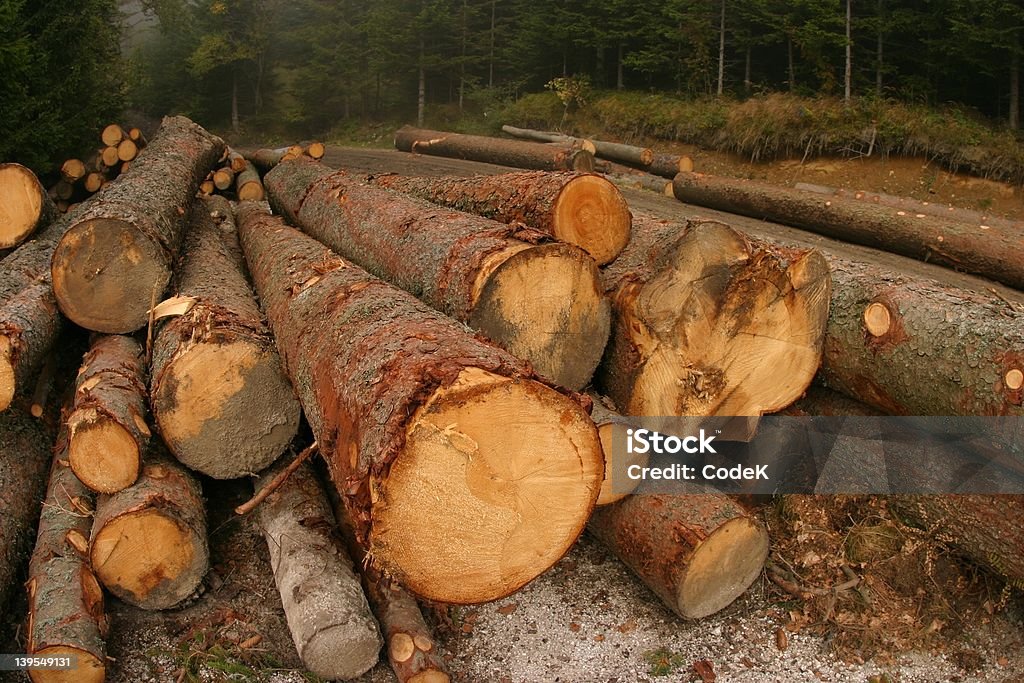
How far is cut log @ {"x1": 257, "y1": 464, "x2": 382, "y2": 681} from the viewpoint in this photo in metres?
3.15

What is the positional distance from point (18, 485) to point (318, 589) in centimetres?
208

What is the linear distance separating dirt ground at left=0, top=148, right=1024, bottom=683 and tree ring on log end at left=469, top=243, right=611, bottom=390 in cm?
107

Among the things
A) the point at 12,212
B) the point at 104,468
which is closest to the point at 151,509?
the point at 104,468

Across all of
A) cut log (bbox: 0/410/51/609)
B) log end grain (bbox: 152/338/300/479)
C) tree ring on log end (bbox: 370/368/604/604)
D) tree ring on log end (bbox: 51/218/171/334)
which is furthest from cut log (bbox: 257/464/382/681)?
tree ring on log end (bbox: 51/218/171/334)

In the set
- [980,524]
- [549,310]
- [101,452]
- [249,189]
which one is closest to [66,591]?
[101,452]

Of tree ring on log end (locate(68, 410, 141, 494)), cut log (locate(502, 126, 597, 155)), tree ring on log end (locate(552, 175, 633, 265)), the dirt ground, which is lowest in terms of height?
the dirt ground

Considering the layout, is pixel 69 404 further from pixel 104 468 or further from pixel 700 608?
pixel 700 608

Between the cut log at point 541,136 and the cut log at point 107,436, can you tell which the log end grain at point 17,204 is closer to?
the cut log at point 107,436

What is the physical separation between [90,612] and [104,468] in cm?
68

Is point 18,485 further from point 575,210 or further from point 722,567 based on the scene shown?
point 722,567

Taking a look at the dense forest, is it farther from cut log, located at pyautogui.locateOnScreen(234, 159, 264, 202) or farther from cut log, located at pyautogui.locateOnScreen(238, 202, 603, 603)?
cut log, located at pyautogui.locateOnScreen(238, 202, 603, 603)

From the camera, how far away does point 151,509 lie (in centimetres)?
355

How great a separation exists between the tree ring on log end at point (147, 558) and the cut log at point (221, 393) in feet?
1.42

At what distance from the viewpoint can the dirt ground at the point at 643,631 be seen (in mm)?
3352
